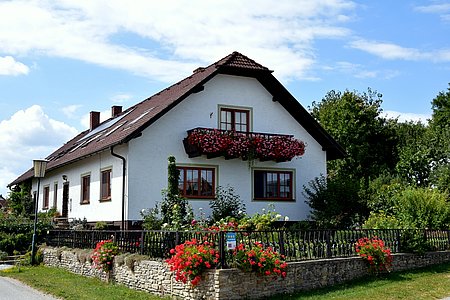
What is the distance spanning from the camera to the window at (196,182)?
74.5ft

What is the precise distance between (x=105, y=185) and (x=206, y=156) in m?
4.55

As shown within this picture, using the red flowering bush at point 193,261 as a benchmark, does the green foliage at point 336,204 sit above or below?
above

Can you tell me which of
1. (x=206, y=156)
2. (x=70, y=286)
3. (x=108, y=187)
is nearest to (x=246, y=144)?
(x=206, y=156)

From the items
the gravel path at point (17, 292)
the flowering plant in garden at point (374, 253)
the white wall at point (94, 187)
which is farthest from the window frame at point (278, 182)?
the gravel path at point (17, 292)

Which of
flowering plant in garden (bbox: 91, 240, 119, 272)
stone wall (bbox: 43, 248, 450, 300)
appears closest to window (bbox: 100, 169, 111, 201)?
stone wall (bbox: 43, 248, 450, 300)

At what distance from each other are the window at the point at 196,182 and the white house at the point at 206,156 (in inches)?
1.6

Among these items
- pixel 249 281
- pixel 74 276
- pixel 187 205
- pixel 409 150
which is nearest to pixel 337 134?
pixel 409 150

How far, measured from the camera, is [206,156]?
23.0 meters

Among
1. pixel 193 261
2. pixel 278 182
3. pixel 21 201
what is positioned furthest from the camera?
pixel 21 201

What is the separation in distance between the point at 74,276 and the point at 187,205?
5271mm

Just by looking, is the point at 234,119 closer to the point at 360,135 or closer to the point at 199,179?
the point at 199,179

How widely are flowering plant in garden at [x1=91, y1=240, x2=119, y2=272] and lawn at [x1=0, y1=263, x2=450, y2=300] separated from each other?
475 mm

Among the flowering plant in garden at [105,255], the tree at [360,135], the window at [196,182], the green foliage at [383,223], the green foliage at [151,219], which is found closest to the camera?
the flowering plant in garden at [105,255]

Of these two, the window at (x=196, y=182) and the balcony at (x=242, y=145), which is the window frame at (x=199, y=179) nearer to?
the window at (x=196, y=182)
